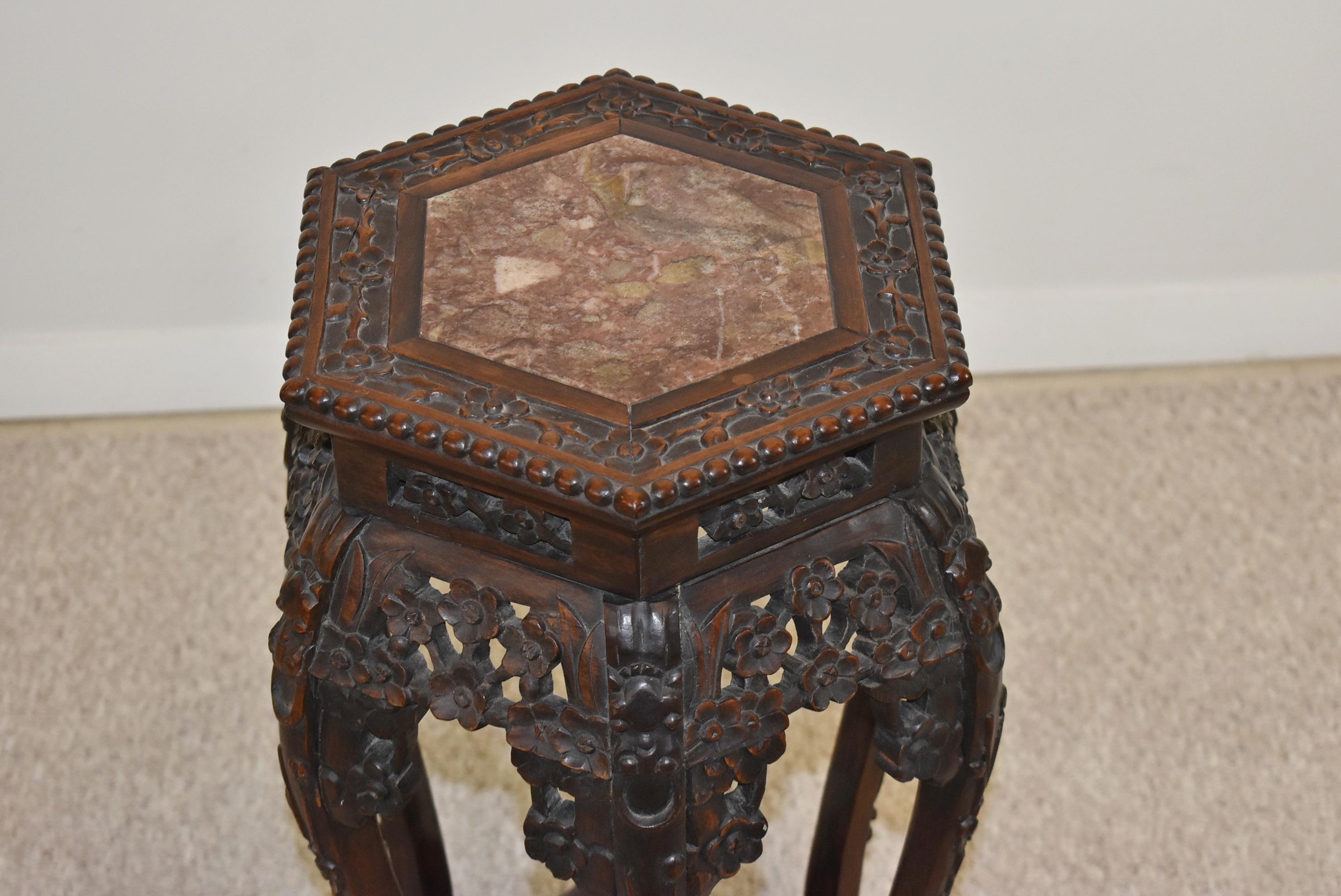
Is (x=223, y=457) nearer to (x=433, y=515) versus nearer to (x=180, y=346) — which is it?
(x=180, y=346)

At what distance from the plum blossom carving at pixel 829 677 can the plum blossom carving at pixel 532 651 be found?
0.13 meters

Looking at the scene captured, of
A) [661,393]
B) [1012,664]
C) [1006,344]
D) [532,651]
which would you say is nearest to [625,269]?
[661,393]

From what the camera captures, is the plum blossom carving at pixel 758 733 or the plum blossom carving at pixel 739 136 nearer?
the plum blossom carving at pixel 758 733

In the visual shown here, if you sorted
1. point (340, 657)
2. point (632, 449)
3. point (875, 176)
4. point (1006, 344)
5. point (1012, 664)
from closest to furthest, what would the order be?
1. point (632, 449)
2. point (340, 657)
3. point (875, 176)
4. point (1012, 664)
5. point (1006, 344)

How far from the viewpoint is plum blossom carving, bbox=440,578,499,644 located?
90cm

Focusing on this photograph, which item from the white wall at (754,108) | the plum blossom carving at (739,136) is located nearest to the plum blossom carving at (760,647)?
the plum blossom carving at (739,136)

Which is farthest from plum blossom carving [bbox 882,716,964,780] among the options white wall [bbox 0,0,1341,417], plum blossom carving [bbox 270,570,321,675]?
white wall [bbox 0,0,1341,417]

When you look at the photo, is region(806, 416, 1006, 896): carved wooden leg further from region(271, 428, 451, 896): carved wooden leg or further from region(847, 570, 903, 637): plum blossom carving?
region(271, 428, 451, 896): carved wooden leg

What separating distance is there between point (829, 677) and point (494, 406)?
22 cm

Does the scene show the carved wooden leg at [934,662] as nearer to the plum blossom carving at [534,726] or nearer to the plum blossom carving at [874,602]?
the plum blossom carving at [874,602]

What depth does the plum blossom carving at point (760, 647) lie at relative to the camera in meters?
0.89

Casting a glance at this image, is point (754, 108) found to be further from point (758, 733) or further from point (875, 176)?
point (758, 733)

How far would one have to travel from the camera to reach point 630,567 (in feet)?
2.82

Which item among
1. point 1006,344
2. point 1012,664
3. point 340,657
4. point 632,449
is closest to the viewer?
point 632,449
